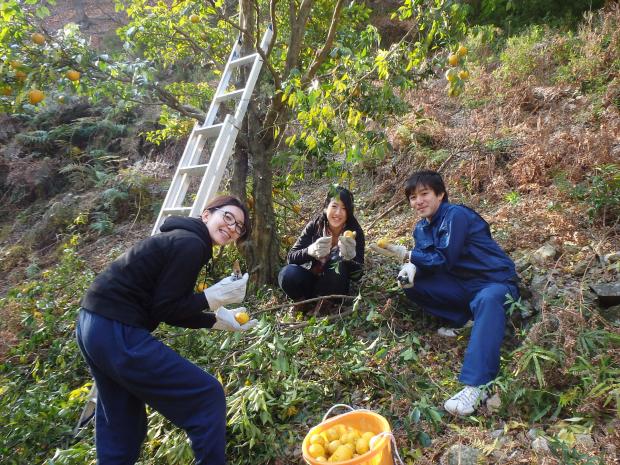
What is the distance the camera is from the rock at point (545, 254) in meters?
3.21

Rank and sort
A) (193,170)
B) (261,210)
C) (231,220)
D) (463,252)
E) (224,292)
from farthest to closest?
(261,210) → (193,170) → (463,252) → (224,292) → (231,220)

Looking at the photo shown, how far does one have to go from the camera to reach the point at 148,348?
6.33ft

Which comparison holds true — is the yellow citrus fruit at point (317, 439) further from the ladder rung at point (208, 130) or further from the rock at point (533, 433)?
the ladder rung at point (208, 130)

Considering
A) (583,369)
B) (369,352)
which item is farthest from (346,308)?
(583,369)

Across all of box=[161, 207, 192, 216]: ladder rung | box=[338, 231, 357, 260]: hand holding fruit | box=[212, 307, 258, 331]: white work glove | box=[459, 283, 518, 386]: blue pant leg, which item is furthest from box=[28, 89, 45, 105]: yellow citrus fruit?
box=[459, 283, 518, 386]: blue pant leg

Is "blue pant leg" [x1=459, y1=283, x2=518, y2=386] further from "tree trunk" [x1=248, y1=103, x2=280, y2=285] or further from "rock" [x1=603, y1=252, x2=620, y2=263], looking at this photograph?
"tree trunk" [x1=248, y1=103, x2=280, y2=285]

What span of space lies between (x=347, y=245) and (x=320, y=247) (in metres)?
0.20

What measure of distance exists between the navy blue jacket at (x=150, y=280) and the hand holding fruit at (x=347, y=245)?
53.9 inches

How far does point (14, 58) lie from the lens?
9.55 feet

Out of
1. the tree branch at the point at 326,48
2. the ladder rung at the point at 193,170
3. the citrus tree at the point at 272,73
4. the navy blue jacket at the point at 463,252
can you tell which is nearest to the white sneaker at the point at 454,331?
the navy blue jacket at the point at 463,252

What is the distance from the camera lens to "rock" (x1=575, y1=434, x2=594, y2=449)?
181 cm

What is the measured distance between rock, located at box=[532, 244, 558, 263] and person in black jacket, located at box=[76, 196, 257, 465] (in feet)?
8.18

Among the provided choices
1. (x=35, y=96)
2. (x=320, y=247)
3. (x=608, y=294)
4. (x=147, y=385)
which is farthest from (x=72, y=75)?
(x=608, y=294)

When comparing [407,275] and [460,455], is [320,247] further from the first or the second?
[460,455]
